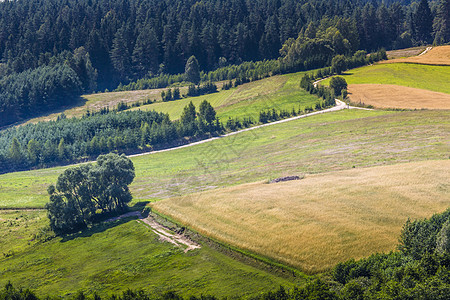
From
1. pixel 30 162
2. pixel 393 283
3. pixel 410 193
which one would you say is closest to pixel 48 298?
pixel 393 283

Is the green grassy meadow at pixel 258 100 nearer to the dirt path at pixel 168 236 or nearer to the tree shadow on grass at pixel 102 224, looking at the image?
the tree shadow on grass at pixel 102 224

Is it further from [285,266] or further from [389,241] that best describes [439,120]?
[285,266]

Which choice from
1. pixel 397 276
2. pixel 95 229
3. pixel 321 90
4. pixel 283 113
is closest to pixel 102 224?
pixel 95 229

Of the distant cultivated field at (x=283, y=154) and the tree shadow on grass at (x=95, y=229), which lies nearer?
the tree shadow on grass at (x=95, y=229)

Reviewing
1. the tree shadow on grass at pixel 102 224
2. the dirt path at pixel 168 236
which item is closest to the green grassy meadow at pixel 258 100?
the tree shadow on grass at pixel 102 224

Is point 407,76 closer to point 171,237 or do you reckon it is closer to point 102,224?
point 171,237

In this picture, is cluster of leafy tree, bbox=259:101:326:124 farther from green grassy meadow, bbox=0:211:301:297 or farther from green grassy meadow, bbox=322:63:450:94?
green grassy meadow, bbox=0:211:301:297
